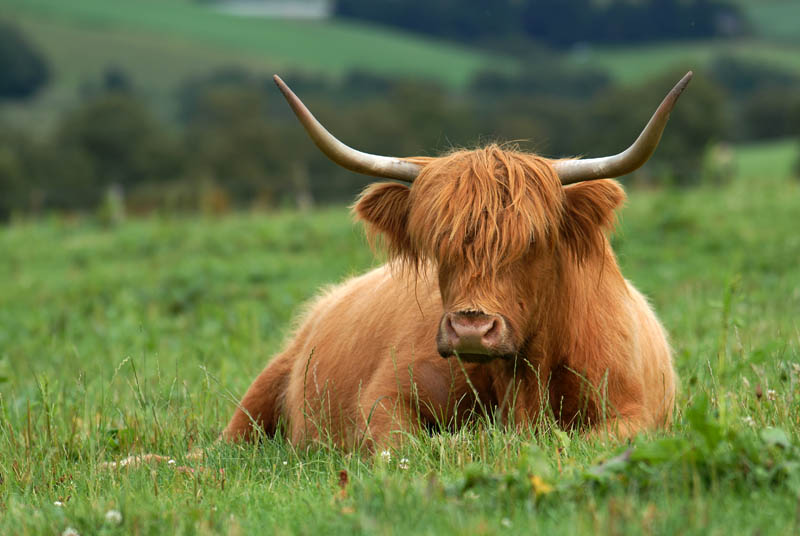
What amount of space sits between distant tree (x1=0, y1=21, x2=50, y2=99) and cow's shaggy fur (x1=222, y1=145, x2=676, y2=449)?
8328 cm

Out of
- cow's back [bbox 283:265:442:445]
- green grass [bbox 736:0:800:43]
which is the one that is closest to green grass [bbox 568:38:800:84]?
green grass [bbox 736:0:800:43]

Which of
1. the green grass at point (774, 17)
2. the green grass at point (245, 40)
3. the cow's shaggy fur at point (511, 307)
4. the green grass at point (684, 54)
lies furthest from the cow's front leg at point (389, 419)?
the green grass at point (774, 17)

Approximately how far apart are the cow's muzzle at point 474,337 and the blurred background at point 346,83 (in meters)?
28.6

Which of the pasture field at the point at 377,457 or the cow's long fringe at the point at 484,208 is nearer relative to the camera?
the pasture field at the point at 377,457

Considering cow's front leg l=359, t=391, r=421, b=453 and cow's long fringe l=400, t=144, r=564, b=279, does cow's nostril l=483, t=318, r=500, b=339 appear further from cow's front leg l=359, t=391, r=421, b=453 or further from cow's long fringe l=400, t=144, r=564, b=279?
cow's front leg l=359, t=391, r=421, b=453

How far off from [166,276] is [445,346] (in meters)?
8.97

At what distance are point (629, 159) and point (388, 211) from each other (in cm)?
118

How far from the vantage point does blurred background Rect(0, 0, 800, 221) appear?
5550cm

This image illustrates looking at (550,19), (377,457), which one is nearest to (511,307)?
(377,457)

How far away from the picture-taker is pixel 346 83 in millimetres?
81188

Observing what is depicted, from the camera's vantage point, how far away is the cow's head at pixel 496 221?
3.70m

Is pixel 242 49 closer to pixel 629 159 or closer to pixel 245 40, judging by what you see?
pixel 245 40

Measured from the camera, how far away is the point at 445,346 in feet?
11.8

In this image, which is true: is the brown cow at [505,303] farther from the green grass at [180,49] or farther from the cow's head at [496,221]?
the green grass at [180,49]
